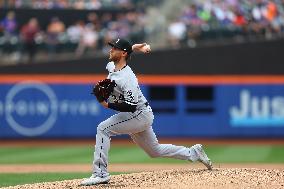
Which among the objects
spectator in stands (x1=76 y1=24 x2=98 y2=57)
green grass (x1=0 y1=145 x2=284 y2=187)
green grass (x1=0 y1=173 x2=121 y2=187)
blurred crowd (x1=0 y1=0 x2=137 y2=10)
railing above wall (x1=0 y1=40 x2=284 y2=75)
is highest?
blurred crowd (x1=0 y1=0 x2=137 y2=10)

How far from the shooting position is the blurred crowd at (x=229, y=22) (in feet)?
66.8

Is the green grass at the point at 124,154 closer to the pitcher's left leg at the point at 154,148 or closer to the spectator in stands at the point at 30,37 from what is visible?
the spectator in stands at the point at 30,37

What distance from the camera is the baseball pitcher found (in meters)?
8.95

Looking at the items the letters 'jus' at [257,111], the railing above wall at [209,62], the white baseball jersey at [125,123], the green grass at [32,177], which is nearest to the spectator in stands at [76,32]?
the railing above wall at [209,62]

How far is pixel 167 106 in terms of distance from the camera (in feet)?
67.3

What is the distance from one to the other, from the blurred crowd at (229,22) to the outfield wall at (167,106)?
114cm

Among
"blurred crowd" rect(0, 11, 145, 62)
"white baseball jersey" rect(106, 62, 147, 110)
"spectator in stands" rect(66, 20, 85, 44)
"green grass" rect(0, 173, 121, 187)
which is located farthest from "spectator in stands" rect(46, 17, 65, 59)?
"white baseball jersey" rect(106, 62, 147, 110)

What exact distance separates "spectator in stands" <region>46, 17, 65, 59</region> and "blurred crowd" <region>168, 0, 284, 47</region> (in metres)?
3.03

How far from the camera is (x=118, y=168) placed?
13367 millimetres

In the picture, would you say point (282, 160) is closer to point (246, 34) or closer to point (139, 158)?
point (139, 158)

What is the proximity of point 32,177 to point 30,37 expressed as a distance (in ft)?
29.0

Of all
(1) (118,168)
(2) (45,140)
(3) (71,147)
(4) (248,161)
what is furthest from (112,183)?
(2) (45,140)

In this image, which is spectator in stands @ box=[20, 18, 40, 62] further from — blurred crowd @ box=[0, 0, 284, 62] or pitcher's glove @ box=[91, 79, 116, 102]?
pitcher's glove @ box=[91, 79, 116, 102]

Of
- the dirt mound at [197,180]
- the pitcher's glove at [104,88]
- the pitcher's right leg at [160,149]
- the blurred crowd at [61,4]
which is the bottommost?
the dirt mound at [197,180]
